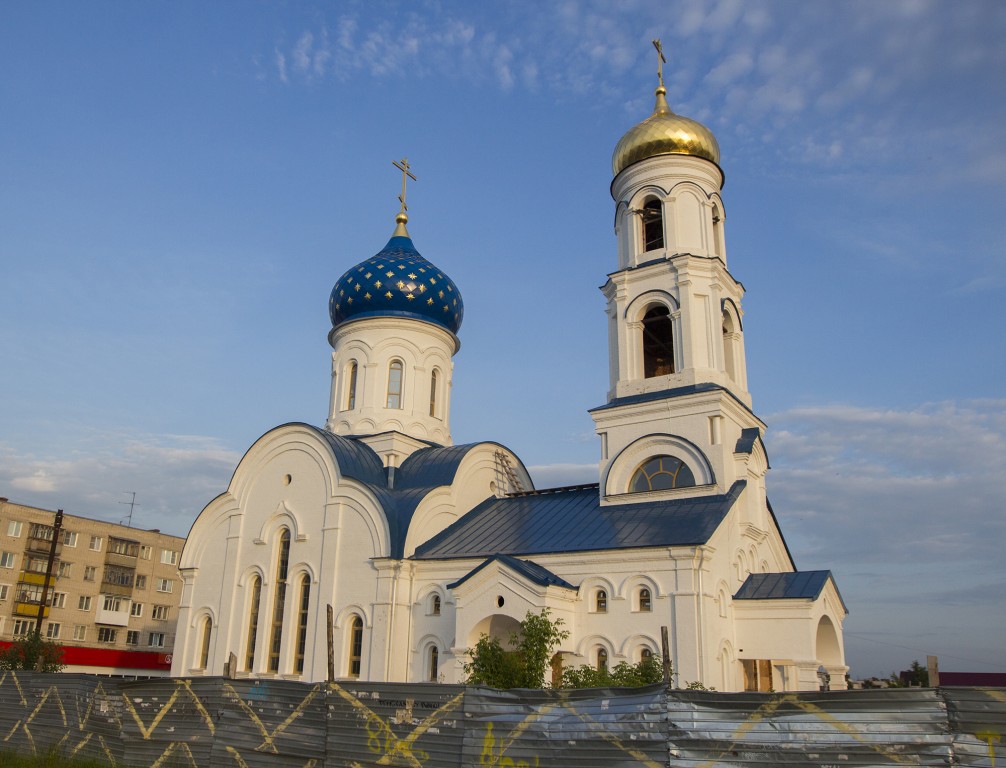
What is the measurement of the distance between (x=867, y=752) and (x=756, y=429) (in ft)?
38.7

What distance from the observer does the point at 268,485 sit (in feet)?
62.6

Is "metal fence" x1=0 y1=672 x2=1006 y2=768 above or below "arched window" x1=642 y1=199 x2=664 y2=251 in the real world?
below

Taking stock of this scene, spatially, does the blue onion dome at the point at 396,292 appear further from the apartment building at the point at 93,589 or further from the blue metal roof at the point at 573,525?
the apartment building at the point at 93,589

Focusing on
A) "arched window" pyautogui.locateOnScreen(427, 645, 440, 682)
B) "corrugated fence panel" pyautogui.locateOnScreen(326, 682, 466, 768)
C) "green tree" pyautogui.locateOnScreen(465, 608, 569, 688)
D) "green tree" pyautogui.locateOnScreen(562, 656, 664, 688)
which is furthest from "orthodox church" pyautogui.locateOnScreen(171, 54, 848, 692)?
"corrugated fence panel" pyautogui.locateOnScreen(326, 682, 466, 768)

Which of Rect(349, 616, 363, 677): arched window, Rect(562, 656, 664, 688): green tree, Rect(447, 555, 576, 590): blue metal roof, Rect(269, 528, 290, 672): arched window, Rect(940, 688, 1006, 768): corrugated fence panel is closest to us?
Rect(940, 688, 1006, 768): corrugated fence panel

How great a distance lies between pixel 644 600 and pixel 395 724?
7.52 meters

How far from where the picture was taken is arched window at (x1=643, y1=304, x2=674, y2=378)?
58.7 ft

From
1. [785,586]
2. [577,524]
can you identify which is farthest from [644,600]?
[785,586]

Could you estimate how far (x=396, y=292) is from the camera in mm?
21719

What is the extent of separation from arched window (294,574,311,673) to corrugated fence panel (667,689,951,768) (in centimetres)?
1266

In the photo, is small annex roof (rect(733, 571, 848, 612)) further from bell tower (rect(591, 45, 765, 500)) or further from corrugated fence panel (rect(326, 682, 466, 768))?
corrugated fence panel (rect(326, 682, 466, 768))

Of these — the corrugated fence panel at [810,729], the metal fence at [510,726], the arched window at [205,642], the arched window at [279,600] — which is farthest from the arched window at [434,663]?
the corrugated fence panel at [810,729]

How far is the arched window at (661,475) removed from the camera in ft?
52.4

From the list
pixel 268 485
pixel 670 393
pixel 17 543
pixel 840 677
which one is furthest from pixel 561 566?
pixel 17 543
